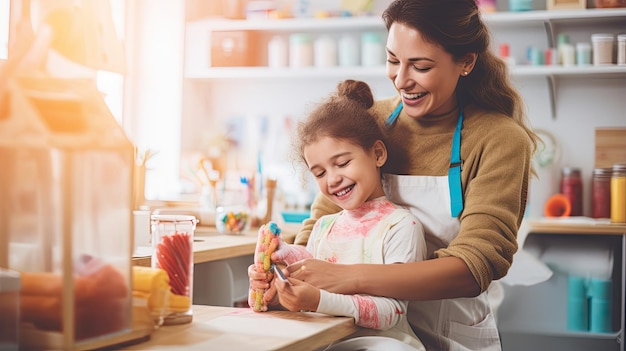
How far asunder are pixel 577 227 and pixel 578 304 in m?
0.38

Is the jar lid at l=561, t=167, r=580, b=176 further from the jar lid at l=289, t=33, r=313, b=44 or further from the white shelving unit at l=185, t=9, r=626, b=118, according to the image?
the jar lid at l=289, t=33, r=313, b=44

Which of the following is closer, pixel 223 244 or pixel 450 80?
pixel 450 80

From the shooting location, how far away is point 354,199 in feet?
5.38

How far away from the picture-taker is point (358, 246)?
161 cm

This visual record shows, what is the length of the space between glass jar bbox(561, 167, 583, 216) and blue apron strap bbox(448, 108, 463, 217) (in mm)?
2402

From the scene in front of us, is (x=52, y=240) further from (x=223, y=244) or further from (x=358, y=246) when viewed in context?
(x=223, y=244)

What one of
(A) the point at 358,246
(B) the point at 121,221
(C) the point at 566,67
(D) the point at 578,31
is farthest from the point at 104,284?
(D) the point at 578,31

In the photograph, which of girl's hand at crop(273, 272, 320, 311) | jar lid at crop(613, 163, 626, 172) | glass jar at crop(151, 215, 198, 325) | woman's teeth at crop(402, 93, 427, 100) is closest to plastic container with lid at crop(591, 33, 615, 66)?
jar lid at crop(613, 163, 626, 172)

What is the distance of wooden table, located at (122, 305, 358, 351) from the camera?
108cm

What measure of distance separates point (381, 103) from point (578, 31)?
2467mm

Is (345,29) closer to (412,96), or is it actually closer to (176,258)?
(412,96)

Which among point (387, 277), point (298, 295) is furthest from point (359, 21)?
point (298, 295)

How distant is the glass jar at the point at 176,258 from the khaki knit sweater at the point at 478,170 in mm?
567

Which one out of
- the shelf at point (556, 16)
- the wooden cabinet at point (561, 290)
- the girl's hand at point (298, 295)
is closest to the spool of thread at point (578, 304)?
the wooden cabinet at point (561, 290)
